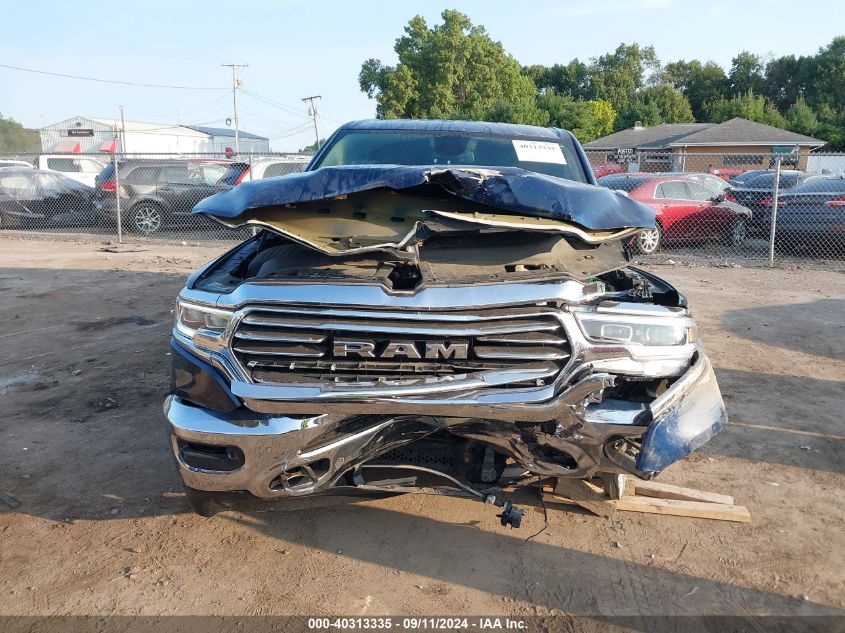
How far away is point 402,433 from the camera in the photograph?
2.83m

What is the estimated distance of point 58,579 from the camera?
296cm

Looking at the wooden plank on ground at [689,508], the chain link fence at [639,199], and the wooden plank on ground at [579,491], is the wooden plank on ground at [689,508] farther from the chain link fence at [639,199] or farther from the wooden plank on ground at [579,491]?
the chain link fence at [639,199]

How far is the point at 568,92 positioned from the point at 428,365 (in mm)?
71444

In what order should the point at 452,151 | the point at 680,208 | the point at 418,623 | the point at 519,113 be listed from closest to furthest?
1. the point at 418,623
2. the point at 452,151
3. the point at 680,208
4. the point at 519,113

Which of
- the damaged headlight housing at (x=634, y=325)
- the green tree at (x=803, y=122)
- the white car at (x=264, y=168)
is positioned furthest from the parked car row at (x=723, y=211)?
the green tree at (x=803, y=122)

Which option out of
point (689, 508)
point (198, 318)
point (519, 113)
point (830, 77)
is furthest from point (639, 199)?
point (830, 77)

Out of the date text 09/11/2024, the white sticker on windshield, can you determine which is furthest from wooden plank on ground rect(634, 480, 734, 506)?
the white sticker on windshield

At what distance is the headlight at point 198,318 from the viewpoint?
294 cm

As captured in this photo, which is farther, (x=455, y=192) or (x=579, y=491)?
(x=579, y=491)

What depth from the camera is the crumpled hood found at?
122 inches

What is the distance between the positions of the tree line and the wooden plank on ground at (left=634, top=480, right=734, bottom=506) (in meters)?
39.7

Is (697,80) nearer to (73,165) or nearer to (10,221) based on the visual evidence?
(73,165)

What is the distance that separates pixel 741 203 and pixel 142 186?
12.4m

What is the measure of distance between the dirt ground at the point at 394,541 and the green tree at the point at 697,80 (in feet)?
233
